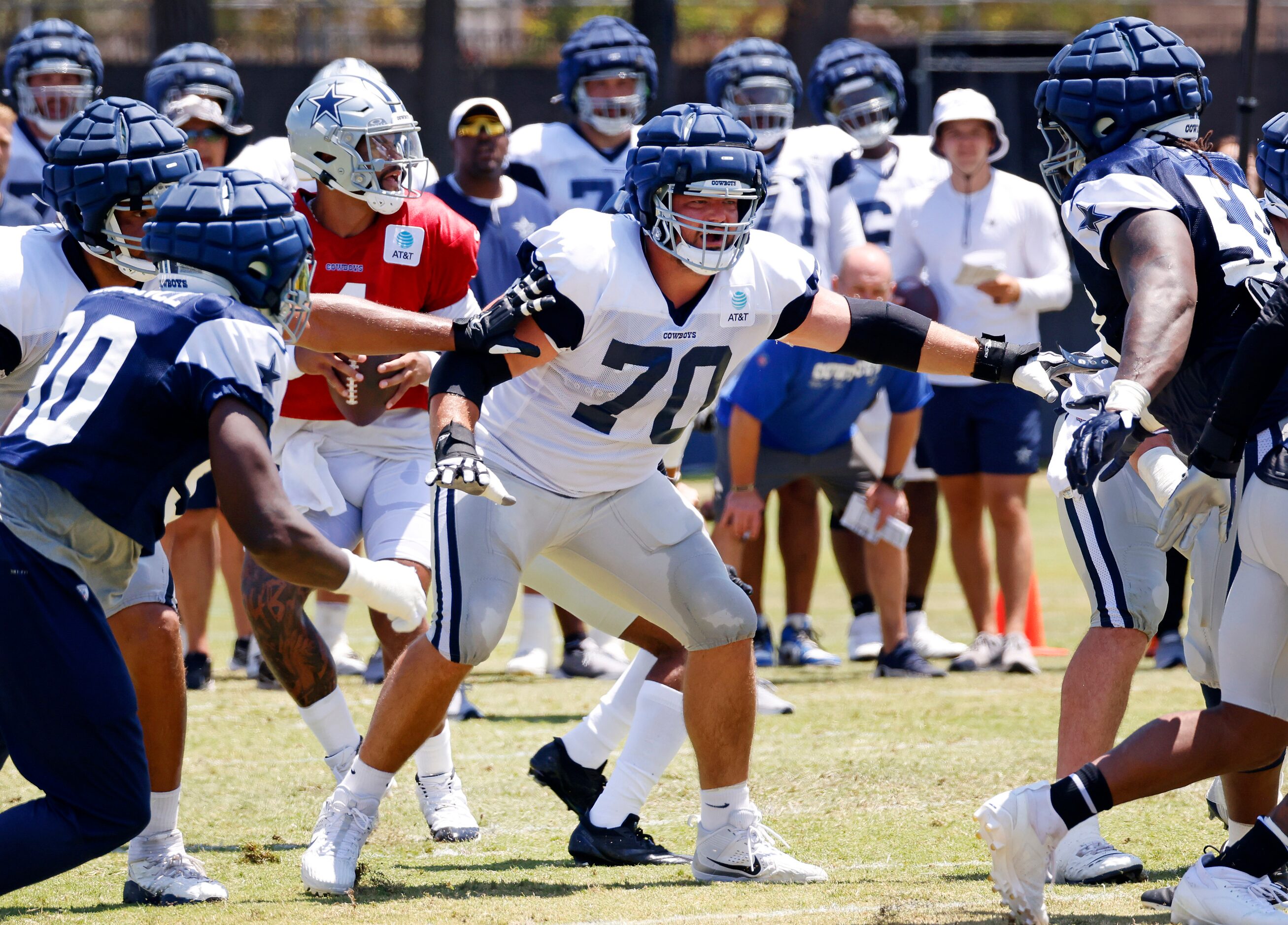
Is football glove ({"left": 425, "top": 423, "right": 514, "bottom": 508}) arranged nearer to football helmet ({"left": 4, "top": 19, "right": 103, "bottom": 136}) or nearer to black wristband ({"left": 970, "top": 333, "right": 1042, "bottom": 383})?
black wristband ({"left": 970, "top": 333, "right": 1042, "bottom": 383})

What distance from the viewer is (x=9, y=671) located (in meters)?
3.26

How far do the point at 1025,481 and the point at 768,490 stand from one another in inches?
45.3

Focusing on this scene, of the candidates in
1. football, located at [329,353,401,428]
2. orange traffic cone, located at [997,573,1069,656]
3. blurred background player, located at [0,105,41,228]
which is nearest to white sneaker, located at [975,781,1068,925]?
football, located at [329,353,401,428]

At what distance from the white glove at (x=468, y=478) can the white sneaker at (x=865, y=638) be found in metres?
4.55

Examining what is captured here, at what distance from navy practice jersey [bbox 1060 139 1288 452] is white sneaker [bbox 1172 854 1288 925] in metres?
1.02

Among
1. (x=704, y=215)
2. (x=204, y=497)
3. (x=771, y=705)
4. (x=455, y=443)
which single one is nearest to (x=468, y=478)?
(x=455, y=443)

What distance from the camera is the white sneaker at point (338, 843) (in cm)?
395

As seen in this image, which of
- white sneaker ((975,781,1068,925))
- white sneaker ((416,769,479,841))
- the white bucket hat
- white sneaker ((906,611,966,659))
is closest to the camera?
white sneaker ((975,781,1068,925))

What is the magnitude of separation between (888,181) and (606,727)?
4346 mm

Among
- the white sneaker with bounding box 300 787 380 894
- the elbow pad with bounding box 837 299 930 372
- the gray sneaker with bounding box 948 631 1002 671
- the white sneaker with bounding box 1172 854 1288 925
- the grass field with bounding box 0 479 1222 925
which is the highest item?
the elbow pad with bounding box 837 299 930 372

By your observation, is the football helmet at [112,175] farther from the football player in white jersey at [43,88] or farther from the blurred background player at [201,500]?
the football player in white jersey at [43,88]

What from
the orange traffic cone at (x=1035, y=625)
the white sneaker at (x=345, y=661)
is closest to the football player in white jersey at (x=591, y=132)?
the white sneaker at (x=345, y=661)

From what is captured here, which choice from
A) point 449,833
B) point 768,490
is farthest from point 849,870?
point 768,490

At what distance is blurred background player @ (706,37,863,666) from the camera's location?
→ 24.6 ft
